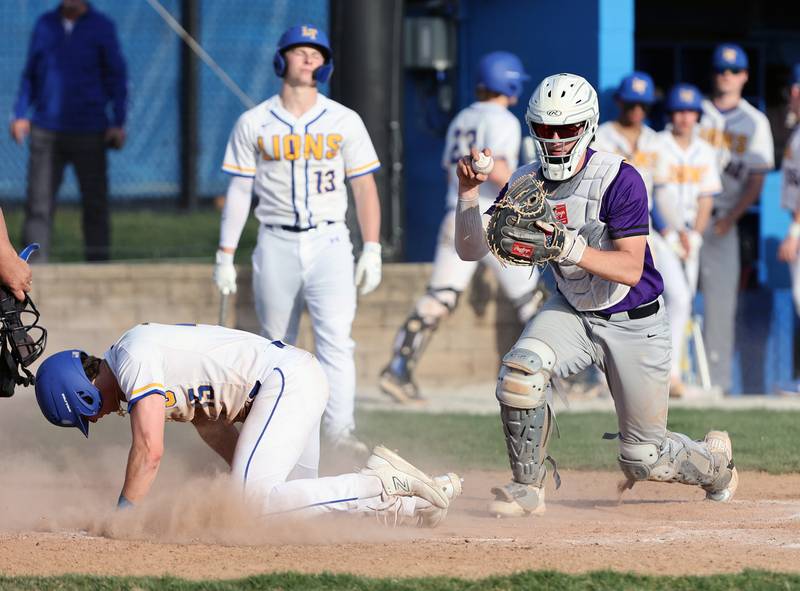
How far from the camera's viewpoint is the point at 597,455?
839 centimetres

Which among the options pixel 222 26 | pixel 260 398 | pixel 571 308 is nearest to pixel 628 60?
pixel 222 26

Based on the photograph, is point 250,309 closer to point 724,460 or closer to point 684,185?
point 684,185

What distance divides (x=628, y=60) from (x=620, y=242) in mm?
6153

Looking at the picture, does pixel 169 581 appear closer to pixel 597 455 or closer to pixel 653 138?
pixel 597 455

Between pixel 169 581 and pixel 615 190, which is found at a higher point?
pixel 615 190

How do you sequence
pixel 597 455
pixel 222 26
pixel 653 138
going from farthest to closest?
pixel 222 26
pixel 653 138
pixel 597 455

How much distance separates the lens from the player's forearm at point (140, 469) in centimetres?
571

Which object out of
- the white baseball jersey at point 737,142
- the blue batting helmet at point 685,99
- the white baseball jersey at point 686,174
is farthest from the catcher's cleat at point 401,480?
the white baseball jersey at point 737,142

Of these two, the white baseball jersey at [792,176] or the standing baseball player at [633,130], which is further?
the white baseball jersey at [792,176]

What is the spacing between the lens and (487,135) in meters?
10.5

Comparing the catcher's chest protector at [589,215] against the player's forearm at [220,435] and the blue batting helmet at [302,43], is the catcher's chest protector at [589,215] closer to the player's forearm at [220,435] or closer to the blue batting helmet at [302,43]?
the player's forearm at [220,435]

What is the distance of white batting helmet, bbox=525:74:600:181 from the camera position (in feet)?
20.2

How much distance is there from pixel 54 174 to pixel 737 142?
227 inches

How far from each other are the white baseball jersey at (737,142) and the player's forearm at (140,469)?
7079mm
